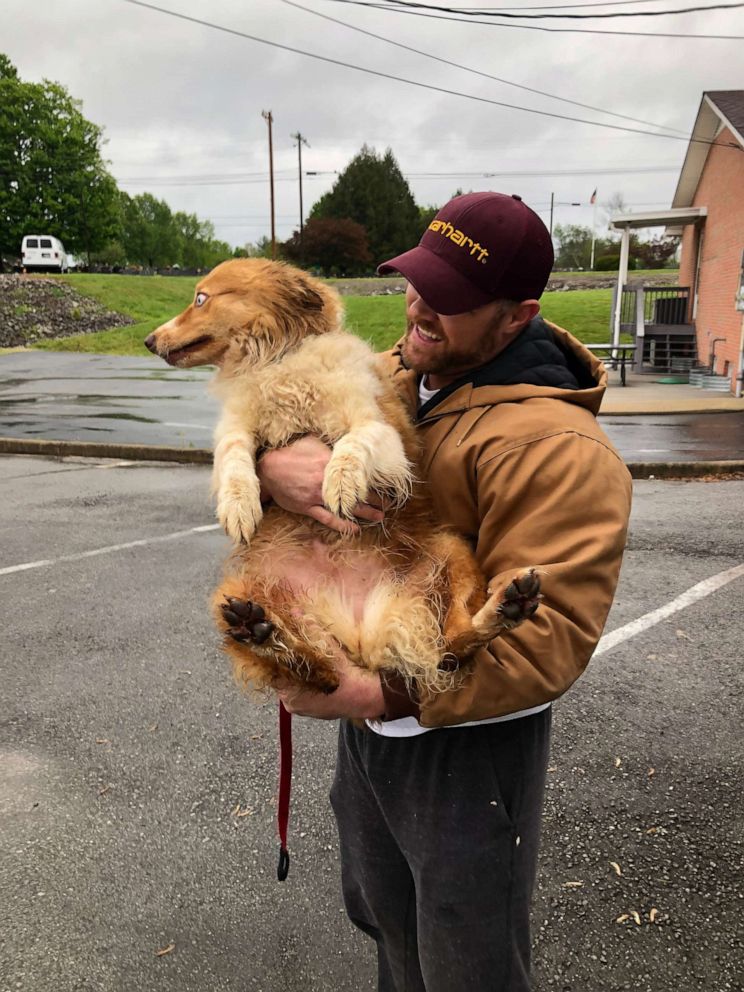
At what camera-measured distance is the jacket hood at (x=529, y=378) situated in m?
1.78

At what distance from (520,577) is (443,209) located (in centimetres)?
102

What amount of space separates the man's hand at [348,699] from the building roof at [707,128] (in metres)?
22.1

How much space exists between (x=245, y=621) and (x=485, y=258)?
3.38 feet

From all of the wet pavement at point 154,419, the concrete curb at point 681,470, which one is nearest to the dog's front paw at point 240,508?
the wet pavement at point 154,419

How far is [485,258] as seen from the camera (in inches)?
68.1

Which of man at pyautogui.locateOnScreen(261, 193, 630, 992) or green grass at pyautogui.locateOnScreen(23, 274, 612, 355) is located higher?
green grass at pyautogui.locateOnScreen(23, 274, 612, 355)

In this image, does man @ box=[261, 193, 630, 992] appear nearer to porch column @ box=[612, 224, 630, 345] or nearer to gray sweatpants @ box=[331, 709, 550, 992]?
gray sweatpants @ box=[331, 709, 550, 992]

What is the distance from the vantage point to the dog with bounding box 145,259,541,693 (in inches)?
67.0

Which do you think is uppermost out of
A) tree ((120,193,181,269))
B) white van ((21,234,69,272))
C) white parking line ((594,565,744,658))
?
tree ((120,193,181,269))

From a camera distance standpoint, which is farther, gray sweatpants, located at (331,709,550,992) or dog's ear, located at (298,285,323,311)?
dog's ear, located at (298,285,323,311)

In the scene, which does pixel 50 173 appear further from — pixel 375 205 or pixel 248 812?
pixel 248 812

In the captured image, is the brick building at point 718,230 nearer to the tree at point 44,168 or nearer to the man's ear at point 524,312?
the man's ear at point 524,312

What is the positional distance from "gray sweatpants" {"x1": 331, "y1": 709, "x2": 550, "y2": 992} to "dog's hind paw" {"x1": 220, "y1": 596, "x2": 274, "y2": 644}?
0.51 metres

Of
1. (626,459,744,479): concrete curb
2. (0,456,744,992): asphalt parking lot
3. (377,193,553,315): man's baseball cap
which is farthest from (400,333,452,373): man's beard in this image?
(626,459,744,479): concrete curb
